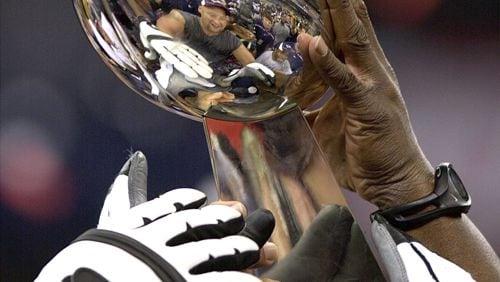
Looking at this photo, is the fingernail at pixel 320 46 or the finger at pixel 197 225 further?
the fingernail at pixel 320 46

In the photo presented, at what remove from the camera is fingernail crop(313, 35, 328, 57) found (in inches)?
27.8

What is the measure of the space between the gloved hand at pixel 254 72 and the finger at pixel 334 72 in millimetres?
53

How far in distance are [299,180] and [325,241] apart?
0.24 feet

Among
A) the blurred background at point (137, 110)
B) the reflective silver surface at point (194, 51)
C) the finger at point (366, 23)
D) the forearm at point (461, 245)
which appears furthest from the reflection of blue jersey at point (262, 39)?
the blurred background at point (137, 110)

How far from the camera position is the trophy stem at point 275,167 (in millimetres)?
723

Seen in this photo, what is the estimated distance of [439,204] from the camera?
0.90m

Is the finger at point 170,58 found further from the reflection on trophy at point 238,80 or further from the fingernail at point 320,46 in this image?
the fingernail at point 320,46

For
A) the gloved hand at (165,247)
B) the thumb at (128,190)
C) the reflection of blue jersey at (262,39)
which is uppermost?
the reflection of blue jersey at (262,39)

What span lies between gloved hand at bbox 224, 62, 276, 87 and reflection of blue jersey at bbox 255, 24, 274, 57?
11 mm

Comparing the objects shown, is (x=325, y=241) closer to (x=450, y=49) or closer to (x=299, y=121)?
(x=299, y=121)

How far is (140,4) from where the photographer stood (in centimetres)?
65

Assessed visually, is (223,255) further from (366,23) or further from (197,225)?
(366,23)

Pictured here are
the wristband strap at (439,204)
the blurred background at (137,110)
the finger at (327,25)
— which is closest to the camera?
the finger at (327,25)

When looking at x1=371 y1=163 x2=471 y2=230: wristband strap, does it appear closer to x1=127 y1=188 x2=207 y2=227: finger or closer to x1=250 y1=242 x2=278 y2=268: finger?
x1=250 y1=242 x2=278 y2=268: finger
